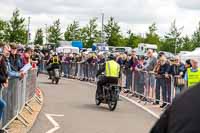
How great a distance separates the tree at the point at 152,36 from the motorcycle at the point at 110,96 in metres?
56.7

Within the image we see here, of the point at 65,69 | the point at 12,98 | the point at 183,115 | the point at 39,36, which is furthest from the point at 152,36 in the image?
the point at 183,115

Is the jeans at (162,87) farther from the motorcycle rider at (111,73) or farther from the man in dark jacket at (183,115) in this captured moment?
the man in dark jacket at (183,115)

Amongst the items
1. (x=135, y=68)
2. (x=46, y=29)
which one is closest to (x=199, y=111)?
(x=135, y=68)

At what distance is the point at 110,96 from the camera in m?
17.6

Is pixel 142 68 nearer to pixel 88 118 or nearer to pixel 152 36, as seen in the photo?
pixel 88 118

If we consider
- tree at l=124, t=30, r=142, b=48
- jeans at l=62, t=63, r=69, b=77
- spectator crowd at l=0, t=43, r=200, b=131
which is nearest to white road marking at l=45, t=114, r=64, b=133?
spectator crowd at l=0, t=43, r=200, b=131

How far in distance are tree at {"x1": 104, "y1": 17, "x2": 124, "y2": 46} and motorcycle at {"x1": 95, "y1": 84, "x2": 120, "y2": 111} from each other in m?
54.1

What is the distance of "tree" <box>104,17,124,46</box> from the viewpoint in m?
72.8

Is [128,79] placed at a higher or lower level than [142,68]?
lower

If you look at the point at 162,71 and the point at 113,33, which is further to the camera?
the point at 113,33

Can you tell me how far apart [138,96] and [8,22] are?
52690mm

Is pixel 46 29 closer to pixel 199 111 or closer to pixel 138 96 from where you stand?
pixel 138 96

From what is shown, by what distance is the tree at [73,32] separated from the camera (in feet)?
266

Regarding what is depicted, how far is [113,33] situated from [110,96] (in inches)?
2227
